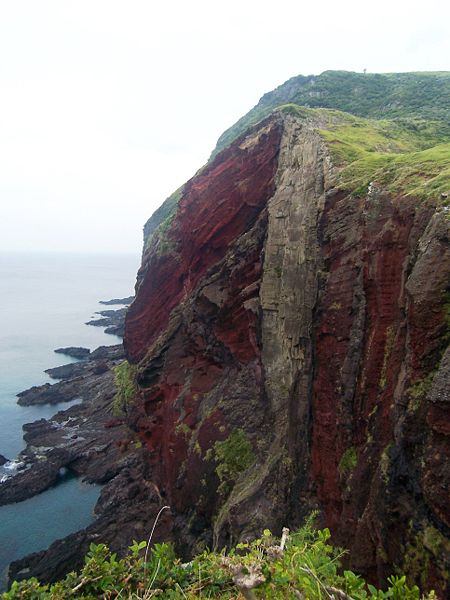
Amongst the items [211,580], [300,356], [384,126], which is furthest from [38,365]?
[211,580]

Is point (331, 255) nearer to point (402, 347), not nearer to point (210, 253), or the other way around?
point (402, 347)

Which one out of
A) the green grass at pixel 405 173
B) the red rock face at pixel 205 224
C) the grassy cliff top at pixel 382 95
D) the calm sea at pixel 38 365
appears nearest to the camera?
the green grass at pixel 405 173

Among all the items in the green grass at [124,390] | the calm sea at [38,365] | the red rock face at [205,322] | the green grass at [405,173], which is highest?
the green grass at [405,173]

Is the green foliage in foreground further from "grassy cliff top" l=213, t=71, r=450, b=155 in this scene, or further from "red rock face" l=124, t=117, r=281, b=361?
"grassy cliff top" l=213, t=71, r=450, b=155

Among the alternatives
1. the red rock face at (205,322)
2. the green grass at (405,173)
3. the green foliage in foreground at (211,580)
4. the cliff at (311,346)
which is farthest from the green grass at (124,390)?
the green foliage in foreground at (211,580)

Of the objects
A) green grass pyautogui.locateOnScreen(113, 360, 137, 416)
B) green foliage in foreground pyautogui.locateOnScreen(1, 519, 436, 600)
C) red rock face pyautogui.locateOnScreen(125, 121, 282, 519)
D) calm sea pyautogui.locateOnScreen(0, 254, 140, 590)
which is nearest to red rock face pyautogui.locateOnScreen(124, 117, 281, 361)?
red rock face pyautogui.locateOnScreen(125, 121, 282, 519)

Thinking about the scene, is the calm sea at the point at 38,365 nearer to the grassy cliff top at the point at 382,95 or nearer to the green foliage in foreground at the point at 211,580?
the green foliage in foreground at the point at 211,580

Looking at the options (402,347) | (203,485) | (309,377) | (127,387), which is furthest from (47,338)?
(402,347)
